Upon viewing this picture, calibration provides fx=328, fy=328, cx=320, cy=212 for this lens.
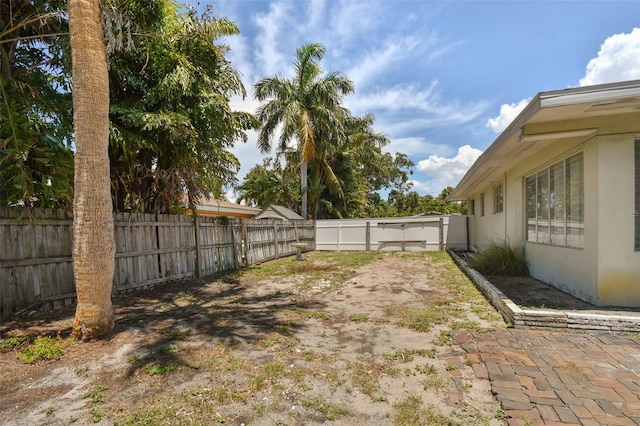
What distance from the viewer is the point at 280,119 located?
61.0ft

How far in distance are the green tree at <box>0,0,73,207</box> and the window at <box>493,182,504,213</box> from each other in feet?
35.8

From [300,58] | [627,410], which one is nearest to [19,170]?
[627,410]

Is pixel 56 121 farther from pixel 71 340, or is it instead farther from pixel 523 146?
pixel 523 146

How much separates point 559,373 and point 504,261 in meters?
5.52

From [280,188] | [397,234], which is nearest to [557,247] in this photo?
[397,234]

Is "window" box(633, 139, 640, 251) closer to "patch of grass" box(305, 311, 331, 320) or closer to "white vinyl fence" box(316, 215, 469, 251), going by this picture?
"patch of grass" box(305, 311, 331, 320)

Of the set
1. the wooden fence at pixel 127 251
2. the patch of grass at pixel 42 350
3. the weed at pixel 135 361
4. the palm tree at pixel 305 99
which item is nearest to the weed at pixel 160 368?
the weed at pixel 135 361

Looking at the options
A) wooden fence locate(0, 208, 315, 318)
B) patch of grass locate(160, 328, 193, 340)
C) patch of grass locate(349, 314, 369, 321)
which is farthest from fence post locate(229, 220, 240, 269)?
patch of grass locate(349, 314, 369, 321)

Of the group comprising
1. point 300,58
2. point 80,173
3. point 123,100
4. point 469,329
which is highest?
point 300,58

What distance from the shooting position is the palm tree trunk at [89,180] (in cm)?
405

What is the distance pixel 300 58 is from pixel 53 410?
18.7 meters

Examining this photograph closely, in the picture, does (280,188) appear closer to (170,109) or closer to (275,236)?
(275,236)

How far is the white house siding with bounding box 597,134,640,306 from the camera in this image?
15.4 feet

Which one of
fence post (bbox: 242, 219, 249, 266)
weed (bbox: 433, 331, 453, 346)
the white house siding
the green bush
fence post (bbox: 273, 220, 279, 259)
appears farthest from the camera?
fence post (bbox: 273, 220, 279, 259)
